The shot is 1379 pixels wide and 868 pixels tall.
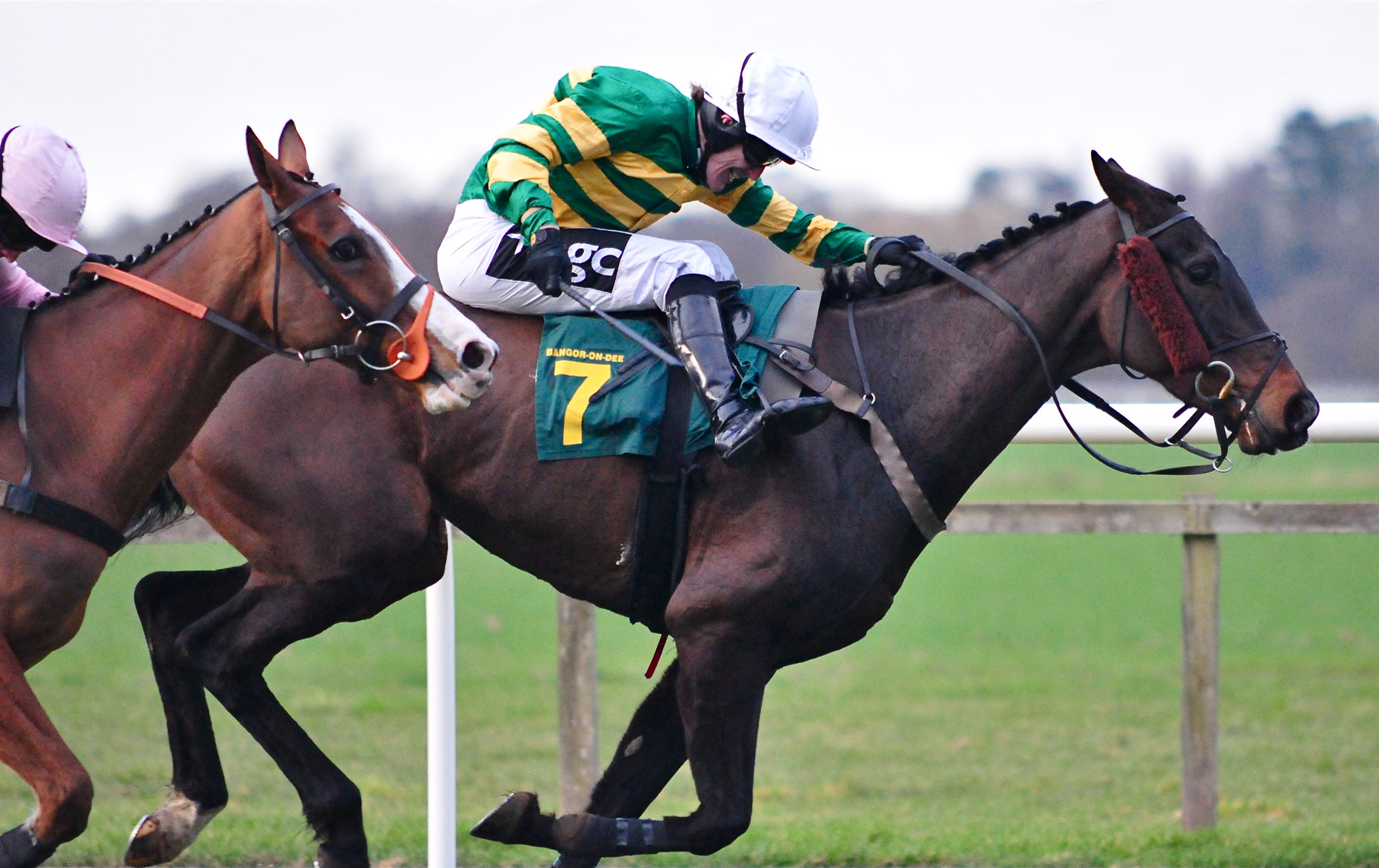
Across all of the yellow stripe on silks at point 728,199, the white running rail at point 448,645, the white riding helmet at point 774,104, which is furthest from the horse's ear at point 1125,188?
the yellow stripe on silks at point 728,199

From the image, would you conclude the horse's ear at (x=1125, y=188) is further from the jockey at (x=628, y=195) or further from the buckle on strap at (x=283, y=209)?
the buckle on strap at (x=283, y=209)

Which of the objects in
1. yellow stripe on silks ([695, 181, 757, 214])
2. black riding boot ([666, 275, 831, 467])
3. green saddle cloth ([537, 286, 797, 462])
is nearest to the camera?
black riding boot ([666, 275, 831, 467])

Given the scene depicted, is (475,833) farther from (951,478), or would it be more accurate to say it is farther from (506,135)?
(506,135)

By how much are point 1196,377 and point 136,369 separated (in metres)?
2.46

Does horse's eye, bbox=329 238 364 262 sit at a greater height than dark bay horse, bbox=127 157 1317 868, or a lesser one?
greater

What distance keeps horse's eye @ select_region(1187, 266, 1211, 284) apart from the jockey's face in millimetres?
1114

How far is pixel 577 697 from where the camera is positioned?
16.6 feet

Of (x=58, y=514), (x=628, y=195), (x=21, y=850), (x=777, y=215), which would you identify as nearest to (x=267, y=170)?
(x=58, y=514)

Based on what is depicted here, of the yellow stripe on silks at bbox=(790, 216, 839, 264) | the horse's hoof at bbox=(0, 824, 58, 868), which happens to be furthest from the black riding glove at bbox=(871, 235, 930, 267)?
the horse's hoof at bbox=(0, 824, 58, 868)

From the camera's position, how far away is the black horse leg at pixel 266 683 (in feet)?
12.7

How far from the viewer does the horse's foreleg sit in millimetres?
3102

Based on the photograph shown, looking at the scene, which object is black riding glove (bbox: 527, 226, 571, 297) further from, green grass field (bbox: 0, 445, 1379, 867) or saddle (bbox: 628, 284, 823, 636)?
green grass field (bbox: 0, 445, 1379, 867)

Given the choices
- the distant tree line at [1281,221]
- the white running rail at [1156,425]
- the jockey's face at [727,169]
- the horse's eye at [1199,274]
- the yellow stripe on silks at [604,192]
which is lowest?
the white running rail at [1156,425]

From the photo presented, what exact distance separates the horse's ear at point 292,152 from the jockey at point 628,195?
0.45 metres
